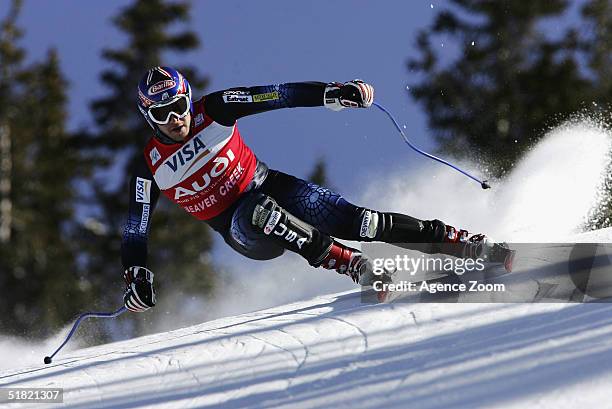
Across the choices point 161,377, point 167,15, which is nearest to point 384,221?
point 161,377

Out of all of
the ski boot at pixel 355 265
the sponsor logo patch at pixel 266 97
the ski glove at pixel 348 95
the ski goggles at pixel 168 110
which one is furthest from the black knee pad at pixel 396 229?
the ski goggles at pixel 168 110

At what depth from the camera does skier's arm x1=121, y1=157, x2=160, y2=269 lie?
426 centimetres

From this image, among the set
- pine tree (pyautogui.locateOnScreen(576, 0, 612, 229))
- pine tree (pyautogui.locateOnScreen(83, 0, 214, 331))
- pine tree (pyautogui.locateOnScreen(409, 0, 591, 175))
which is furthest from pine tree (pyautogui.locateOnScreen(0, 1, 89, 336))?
pine tree (pyautogui.locateOnScreen(576, 0, 612, 229))

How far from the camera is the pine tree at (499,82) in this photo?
14734 millimetres

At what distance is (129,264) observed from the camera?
4242 mm

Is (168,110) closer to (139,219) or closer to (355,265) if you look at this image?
(139,219)

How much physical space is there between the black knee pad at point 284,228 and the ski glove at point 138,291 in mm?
711

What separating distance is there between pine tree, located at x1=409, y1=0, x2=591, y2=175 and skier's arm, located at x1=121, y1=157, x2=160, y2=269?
420 inches

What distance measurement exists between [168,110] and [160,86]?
0.14 m

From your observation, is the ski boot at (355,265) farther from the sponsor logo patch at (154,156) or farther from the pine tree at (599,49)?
the pine tree at (599,49)

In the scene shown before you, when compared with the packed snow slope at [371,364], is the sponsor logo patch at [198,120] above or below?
above

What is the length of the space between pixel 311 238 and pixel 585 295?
1.43 m

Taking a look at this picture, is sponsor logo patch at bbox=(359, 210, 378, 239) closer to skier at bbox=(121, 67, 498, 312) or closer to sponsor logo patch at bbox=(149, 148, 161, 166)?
skier at bbox=(121, 67, 498, 312)

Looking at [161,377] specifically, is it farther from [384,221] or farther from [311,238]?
[384,221]
